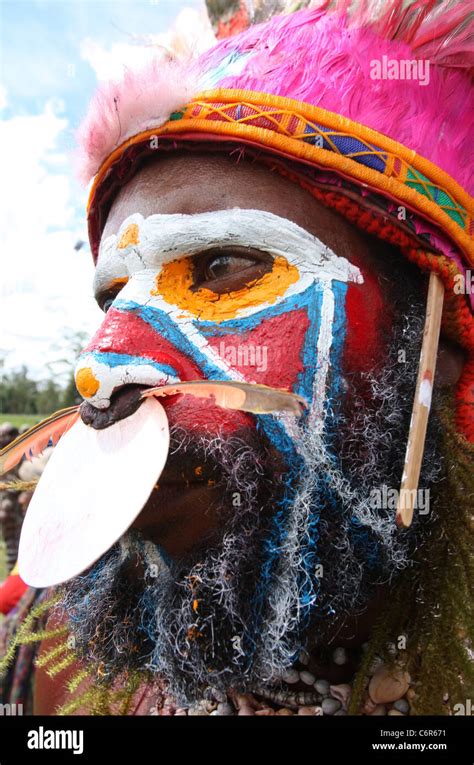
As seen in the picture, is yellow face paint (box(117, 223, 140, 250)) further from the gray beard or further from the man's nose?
the gray beard

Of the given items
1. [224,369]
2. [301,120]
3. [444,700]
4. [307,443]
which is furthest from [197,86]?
[444,700]

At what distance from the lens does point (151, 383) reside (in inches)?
67.1

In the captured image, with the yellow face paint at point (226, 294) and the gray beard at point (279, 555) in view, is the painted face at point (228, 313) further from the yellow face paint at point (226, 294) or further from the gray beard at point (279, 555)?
the gray beard at point (279, 555)

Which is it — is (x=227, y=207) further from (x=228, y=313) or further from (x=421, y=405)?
(x=421, y=405)

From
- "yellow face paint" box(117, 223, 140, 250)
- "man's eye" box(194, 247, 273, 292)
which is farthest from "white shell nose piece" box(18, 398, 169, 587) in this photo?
"yellow face paint" box(117, 223, 140, 250)

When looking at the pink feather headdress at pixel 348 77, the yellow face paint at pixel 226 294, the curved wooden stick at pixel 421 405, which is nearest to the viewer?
the curved wooden stick at pixel 421 405

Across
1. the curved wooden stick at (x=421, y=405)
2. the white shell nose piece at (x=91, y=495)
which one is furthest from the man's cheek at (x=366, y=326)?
the white shell nose piece at (x=91, y=495)

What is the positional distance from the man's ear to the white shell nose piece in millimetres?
899

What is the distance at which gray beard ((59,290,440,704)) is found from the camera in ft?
5.56

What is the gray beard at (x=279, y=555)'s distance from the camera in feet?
5.56

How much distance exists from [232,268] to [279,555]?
0.79m
